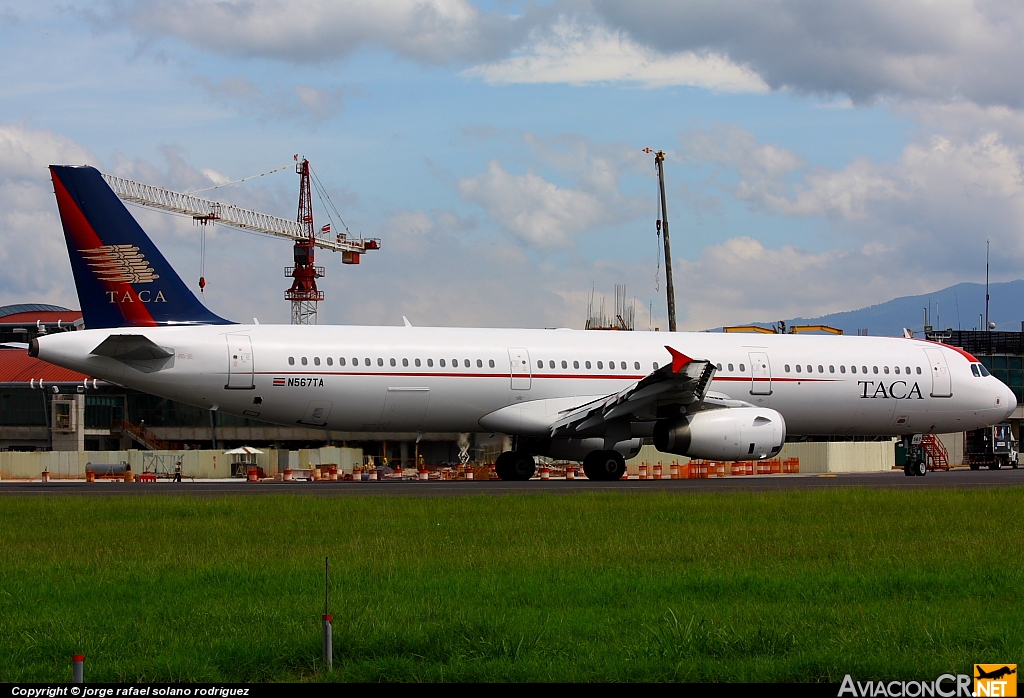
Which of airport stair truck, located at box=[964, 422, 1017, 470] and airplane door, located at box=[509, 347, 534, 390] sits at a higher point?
airplane door, located at box=[509, 347, 534, 390]

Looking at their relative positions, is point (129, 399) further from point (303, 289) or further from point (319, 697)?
point (319, 697)

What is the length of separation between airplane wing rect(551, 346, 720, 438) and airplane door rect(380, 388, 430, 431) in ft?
11.4

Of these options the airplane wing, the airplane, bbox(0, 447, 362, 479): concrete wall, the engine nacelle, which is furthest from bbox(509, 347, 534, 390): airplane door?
bbox(0, 447, 362, 479): concrete wall

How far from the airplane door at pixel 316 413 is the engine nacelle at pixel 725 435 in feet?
28.0

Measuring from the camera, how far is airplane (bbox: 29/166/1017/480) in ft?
94.7

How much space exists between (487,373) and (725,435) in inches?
247

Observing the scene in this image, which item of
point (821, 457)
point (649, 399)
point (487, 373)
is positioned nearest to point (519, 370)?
point (487, 373)

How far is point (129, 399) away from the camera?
71562mm

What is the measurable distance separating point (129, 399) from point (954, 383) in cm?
5083

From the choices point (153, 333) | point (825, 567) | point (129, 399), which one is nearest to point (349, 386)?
point (153, 333)

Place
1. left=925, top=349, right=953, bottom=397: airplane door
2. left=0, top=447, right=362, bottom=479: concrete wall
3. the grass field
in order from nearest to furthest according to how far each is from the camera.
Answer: the grass field < left=925, top=349, right=953, bottom=397: airplane door < left=0, top=447, right=362, bottom=479: concrete wall

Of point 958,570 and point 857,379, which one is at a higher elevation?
point 857,379

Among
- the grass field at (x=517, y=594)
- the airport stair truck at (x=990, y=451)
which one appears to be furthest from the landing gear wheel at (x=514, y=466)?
the airport stair truck at (x=990, y=451)

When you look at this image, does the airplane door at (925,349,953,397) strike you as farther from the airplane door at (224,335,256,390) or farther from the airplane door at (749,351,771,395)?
the airplane door at (224,335,256,390)
